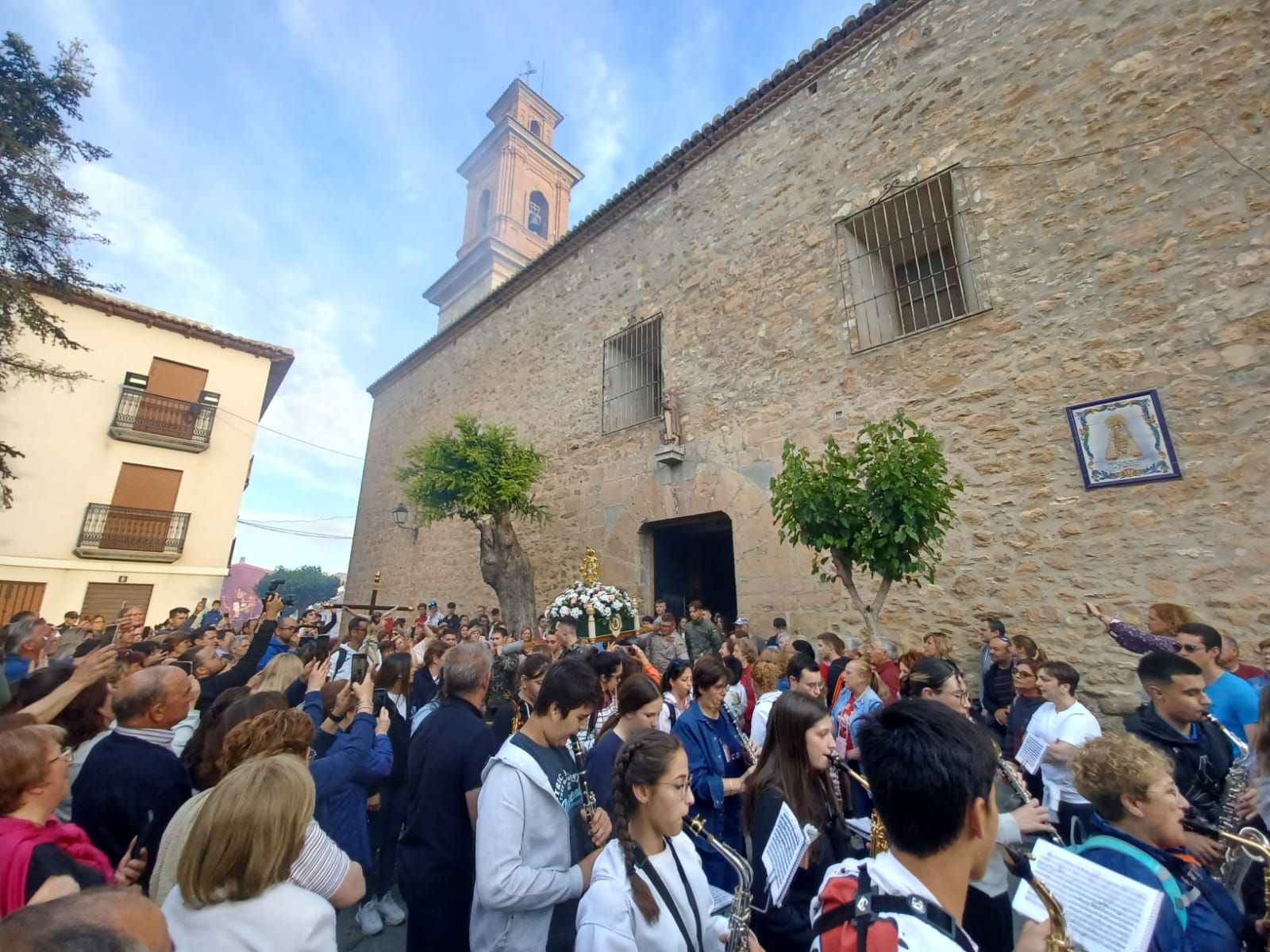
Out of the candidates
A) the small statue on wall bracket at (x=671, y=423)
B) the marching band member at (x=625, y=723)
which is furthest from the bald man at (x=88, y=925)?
the small statue on wall bracket at (x=671, y=423)

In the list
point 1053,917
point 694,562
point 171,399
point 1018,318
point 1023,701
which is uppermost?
point 171,399

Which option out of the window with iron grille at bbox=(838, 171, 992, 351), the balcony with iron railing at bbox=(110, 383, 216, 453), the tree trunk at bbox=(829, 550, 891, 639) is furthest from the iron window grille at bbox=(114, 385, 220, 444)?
the tree trunk at bbox=(829, 550, 891, 639)

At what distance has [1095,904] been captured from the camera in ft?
4.49

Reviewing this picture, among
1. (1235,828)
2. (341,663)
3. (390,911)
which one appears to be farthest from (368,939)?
(1235,828)

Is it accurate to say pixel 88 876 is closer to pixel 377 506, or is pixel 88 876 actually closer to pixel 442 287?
pixel 377 506

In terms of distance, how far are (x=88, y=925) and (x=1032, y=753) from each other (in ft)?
12.0

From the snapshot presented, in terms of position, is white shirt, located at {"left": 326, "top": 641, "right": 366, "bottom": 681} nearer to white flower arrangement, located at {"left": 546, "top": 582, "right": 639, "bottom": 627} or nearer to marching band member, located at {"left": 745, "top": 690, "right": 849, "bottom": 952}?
white flower arrangement, located at {"left": 546, "top": 582, "right": 639, "bottom": 627}

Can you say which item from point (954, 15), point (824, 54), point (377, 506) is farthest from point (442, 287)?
point (954, 15)

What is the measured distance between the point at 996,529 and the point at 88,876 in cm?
707

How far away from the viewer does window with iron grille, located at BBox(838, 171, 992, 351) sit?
699 centimetres

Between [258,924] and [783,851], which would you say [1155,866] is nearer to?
[783,851]

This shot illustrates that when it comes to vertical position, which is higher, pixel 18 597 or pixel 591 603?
pixel 18 597

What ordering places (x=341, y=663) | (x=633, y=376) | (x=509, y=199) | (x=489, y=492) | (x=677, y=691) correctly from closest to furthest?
(x=677, y=691) → (x=341, y=663) → (x=489, y=492) → (x=633, y=376) → (x=509, y=199)

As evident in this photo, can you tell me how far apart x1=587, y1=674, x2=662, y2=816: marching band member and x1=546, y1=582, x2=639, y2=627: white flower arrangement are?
5.21 metres
